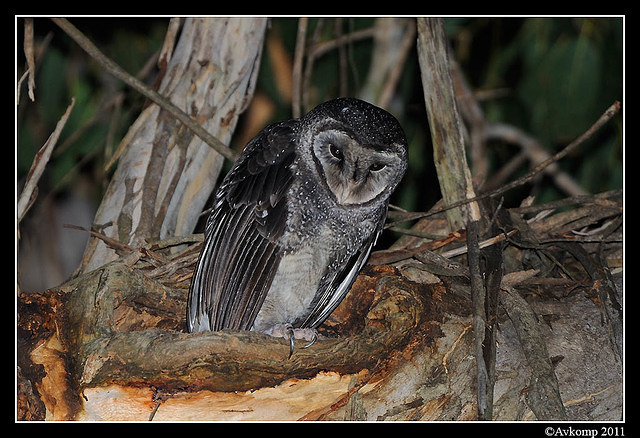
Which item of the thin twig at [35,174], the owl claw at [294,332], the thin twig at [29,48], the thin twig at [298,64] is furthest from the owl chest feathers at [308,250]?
the thin twig at [298,64]

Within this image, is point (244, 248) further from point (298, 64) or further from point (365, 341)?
point (298, 64)

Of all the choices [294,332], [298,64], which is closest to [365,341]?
[294,332]

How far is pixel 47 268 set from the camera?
17.4 ft

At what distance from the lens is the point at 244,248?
8.19ft

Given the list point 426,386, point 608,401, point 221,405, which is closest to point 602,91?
point 608,401

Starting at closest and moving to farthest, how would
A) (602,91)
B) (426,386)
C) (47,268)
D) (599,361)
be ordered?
(426,386)
(599,361)
(602,91)
(47,268)

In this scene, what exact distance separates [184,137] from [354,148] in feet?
3.63

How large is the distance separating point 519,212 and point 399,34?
2.47 metres

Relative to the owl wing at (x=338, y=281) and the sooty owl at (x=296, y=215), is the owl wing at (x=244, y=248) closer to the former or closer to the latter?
the sooty owl at (x=296, y=215)

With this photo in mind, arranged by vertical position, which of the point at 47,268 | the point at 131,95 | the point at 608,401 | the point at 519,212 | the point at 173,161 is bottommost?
the point at 608,401

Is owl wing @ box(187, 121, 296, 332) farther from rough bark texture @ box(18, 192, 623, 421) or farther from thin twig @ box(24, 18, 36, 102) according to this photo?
thin twig @ box(24, 18, 36, 102)

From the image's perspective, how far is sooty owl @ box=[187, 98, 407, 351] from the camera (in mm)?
2463

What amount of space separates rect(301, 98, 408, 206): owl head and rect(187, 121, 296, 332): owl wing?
133 millimetres

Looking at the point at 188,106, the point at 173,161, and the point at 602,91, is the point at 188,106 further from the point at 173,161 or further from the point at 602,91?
the point at 602,91
